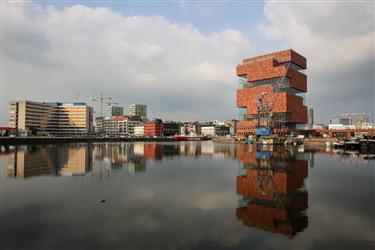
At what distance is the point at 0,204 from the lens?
912 inches

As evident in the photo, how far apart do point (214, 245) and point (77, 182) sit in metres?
25.0

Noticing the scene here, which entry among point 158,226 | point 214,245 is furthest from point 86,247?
point 214,245

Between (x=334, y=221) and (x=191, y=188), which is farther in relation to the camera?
(x=191, y=188)

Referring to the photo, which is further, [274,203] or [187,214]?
[274,203]

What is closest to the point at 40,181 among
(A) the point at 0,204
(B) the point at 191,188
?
(A) the point at 0,204

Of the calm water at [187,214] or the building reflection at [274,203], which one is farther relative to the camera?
the building reflection at [274,203]

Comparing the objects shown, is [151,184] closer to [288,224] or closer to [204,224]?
[204,224]

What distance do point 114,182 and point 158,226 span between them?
17.8m

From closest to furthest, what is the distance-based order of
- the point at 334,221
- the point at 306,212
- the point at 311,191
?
the point at 334,221, the point at 306,212, the point at 311,191

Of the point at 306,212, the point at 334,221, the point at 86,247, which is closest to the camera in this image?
the point at 86,247

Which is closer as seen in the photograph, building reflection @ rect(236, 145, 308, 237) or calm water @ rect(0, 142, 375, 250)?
calm water @ rect(0, 142, 375, 250)

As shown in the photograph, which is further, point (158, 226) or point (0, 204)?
point (0, 204)

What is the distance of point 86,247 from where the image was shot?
1443cm

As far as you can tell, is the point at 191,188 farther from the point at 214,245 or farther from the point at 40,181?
the point at 40,181
